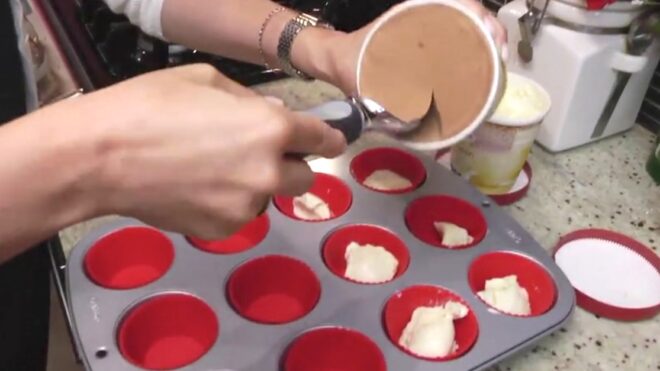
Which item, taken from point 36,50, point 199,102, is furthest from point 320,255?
point 36,50

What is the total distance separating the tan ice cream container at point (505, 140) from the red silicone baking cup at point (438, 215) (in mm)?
50

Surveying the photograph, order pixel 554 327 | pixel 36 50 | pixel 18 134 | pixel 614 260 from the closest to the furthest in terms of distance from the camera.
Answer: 1. pixel 18 134
2. pixel 554 327
3. pixel 614 260
4. pixel 36 50

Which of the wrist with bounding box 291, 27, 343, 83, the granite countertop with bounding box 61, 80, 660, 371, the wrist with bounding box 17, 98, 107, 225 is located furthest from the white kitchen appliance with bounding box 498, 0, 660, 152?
the wrist with bounding box 17, 98, 107, 225

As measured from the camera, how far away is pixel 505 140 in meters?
0.76

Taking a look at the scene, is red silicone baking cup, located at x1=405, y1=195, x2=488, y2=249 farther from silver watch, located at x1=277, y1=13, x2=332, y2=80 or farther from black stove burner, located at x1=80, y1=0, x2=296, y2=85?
black stove burner, located at x1=80, y1=0, x2=296, y2=85

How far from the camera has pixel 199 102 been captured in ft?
1.40

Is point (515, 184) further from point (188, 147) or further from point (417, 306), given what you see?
point (188, 147)

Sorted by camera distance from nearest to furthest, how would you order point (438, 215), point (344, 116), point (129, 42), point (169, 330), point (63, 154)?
point (63, 154), point (344, 116), point (169, 330), point (438, 215), point (129, 42)

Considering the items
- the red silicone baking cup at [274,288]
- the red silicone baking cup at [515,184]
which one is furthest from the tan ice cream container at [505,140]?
the red silicone baking cup at [274,288]

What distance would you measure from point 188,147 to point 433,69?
0.98ft

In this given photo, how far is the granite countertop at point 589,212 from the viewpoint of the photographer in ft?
2.18

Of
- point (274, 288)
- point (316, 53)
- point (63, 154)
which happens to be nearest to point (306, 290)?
point (274, 288)

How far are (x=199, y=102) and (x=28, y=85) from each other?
38 cm

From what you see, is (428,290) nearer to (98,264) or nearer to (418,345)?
(418,345)
